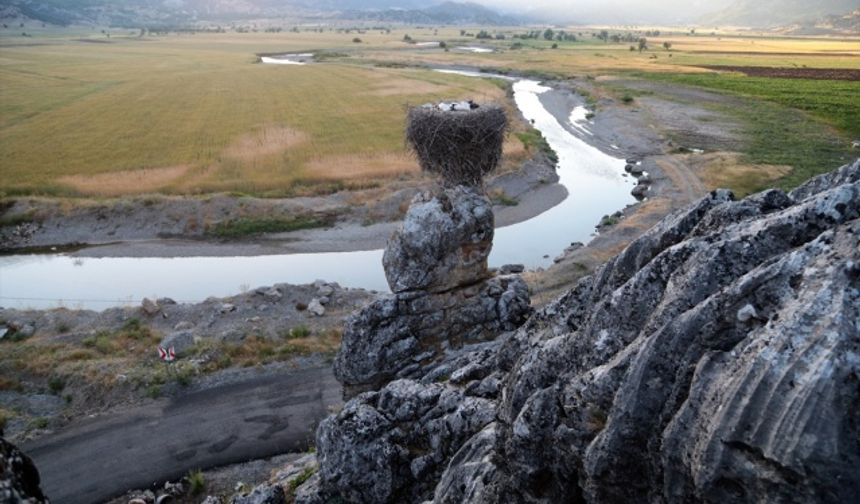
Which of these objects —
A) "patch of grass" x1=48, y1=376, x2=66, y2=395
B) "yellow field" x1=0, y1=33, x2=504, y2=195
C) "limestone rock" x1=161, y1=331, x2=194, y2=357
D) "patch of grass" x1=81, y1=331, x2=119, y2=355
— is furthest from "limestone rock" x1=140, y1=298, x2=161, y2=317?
"yellow field" x1=0, y1=33, x2=504, y2=195

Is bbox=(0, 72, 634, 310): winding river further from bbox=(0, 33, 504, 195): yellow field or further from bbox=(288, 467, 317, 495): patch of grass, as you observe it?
bbox=(288, 467, 317, 495): patch of grass

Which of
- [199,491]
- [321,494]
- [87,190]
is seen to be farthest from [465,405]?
[87,190]

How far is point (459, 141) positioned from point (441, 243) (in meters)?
3.74

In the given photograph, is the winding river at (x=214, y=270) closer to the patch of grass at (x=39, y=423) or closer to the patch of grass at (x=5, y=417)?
the patch of grass at (x=5, y=417)

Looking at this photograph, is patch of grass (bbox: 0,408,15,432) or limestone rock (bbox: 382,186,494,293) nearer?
limestone rock (bbox: 382,186,494,293)

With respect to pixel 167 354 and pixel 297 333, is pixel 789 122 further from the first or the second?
pixel 167 354

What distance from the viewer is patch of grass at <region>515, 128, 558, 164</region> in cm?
6125

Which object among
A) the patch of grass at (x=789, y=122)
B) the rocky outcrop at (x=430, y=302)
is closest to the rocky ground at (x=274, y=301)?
the rocky outcrop at (x=430, y=302)

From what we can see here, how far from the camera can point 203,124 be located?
232 feet

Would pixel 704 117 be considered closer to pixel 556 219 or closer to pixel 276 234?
pixel 556 219

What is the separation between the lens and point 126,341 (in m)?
28.7

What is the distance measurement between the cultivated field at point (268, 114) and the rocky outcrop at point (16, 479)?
144ft

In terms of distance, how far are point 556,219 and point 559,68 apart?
85.8 metres

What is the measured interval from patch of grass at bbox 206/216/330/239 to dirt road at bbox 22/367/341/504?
2245cm
